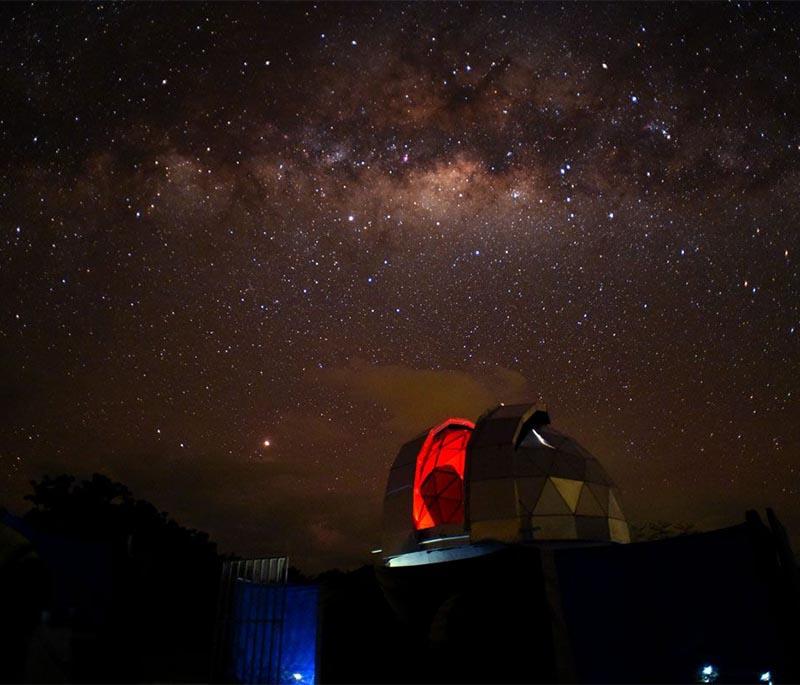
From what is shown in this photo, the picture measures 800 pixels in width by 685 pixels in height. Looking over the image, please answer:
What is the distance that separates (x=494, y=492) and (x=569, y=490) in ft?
6.80

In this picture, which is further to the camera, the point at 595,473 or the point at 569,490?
the point at 595,473

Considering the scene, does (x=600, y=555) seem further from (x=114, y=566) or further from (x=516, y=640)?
(x=114, y=566)

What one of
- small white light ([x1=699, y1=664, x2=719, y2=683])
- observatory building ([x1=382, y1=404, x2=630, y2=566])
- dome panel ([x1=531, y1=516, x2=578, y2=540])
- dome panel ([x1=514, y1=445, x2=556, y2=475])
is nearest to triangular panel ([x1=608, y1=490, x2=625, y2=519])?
observatory building ([x1=382, y1=404, x2=630, y2=566])

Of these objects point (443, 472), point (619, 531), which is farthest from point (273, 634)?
point (619, 531)

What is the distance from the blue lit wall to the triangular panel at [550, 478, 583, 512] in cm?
634

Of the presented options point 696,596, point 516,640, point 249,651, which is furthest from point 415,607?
point 696,596

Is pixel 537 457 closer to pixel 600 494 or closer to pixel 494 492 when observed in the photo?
pixel 494 492

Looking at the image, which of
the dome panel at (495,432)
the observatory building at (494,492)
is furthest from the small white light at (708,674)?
the dome panel at (495,432)

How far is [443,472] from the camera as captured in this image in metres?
17.9

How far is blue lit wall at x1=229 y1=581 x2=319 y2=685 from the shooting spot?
11203 millimetres

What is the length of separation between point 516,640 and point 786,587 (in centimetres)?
397

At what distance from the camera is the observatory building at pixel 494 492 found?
14.5 metres

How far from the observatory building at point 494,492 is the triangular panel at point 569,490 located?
3cm

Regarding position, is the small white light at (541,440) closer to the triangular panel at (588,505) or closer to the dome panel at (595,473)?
the dome panel at (595,473)
